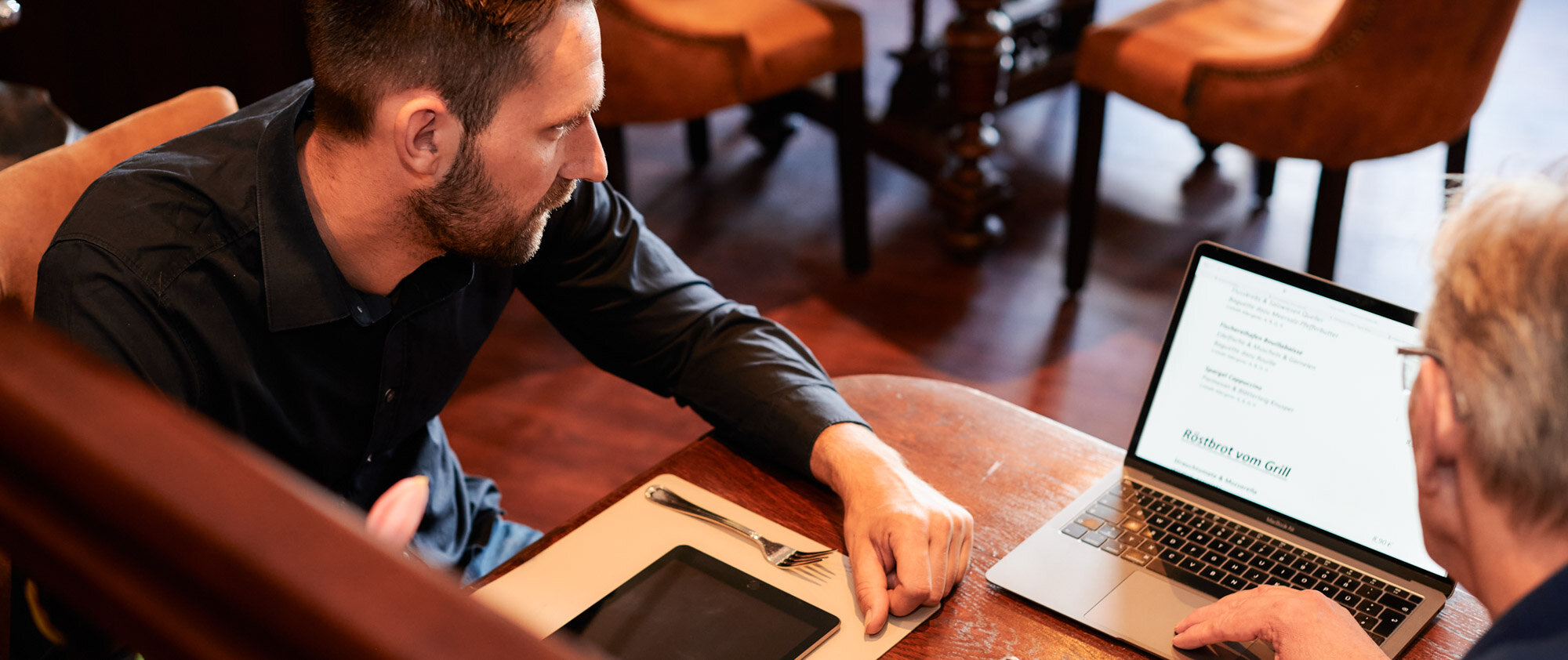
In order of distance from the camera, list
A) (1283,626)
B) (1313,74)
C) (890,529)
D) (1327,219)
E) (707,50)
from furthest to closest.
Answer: (707,50) → (1327,219) → (1313,74) → (890,529) → (1283,626)

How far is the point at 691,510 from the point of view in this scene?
1.04 meters

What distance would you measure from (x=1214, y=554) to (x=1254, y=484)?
75 millimetres

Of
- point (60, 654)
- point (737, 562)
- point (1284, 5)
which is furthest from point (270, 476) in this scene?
point (1284, 5)

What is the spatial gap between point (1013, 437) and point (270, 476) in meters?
0.92

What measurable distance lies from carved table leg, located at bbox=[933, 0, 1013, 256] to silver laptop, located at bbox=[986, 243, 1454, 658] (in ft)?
5.67

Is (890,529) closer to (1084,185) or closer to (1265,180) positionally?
(1084,185)

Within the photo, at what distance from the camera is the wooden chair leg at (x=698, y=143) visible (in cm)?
337

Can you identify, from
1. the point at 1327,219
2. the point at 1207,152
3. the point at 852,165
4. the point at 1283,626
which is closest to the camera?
the point at 1283,626

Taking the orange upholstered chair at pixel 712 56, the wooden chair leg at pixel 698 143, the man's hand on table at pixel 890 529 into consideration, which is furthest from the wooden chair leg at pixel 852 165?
the man's hand on table at pixel 890 529

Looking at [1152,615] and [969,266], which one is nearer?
[1152,615]

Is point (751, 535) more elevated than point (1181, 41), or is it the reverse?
point (751, 535)

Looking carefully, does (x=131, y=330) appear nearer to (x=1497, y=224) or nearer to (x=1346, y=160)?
(x=1497, y=224)

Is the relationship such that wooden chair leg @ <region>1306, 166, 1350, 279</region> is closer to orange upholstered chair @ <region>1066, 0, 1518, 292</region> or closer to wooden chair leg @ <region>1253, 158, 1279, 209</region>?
orange upholstered chair @ <region>1066, 0, 1518, 292</region>

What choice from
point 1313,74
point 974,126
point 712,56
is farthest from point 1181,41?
point 712,56
